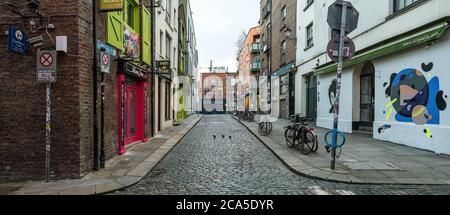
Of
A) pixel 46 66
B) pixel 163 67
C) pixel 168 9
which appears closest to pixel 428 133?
pixel 46 66

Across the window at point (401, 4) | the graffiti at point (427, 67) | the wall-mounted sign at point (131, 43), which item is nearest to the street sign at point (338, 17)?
the graffiti at point (427, 67)

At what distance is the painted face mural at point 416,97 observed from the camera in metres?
9.12

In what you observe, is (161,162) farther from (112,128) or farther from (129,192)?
(129,192)

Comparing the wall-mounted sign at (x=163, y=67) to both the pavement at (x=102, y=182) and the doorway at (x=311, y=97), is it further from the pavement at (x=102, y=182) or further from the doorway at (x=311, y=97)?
the doorway at (x=311, y=97)

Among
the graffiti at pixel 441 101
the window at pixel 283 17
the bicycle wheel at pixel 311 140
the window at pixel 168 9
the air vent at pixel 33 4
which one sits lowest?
the bicycle wheel at pixel 311 140

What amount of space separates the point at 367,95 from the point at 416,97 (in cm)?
382

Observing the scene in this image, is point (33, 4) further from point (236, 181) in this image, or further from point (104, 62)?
point (236, 181)

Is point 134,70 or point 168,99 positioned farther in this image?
point 168,99

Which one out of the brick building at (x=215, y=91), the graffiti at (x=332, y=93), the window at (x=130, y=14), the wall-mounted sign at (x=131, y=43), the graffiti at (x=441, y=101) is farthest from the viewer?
the brick building at (x=215, y=91)

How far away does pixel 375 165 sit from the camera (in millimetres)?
7469

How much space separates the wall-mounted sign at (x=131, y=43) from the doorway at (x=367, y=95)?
967 centimetres

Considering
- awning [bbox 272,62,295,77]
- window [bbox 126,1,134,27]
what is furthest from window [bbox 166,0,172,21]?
awning [bbox 272,62,295,77]

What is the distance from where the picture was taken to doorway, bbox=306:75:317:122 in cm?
1937
